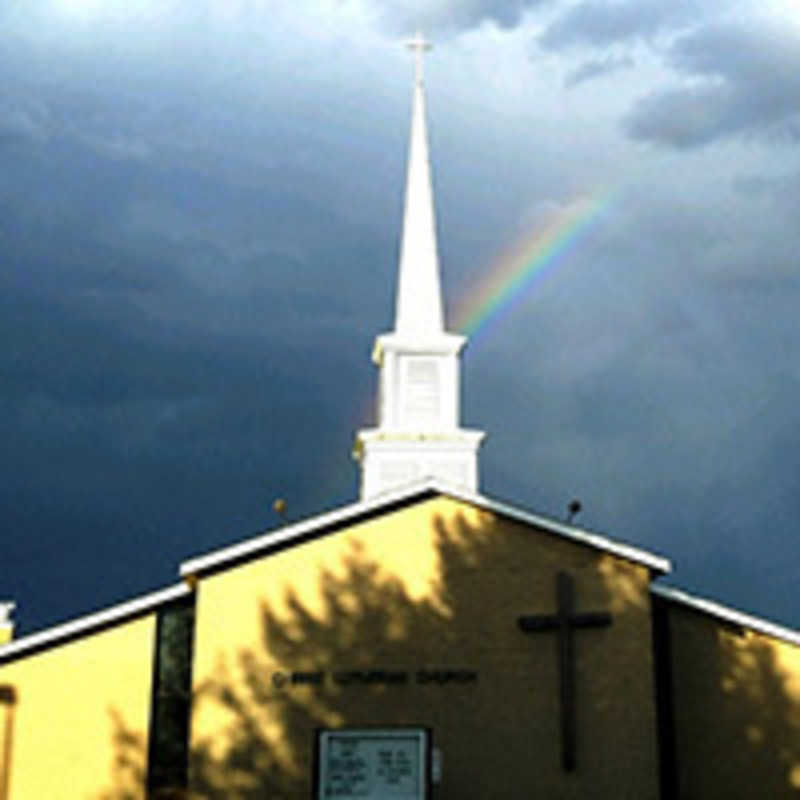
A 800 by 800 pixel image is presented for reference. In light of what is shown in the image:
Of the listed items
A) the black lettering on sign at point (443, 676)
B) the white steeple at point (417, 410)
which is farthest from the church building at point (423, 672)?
the white steeple at point (417, 410)

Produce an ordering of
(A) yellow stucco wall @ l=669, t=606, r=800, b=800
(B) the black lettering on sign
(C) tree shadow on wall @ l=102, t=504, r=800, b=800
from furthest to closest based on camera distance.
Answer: (A) yellow stucco wall @ l=669, t=606, r=800, b=800 < (B) the black lettering on sign < (C) tree shadow on wall @ l=102, t=504, r=800, b=800

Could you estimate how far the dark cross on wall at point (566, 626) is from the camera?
19391mm

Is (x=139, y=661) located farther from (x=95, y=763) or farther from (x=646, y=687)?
(x=646, y=687)

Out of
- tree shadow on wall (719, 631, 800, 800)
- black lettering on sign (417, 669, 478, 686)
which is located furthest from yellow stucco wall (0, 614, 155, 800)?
tree shadow on wall (719, 631, 800, 800)

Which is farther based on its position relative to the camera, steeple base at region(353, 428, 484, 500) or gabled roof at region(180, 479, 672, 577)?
steeple base at region(353, 428, 484, 500)

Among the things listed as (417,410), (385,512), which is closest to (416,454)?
(417,410)

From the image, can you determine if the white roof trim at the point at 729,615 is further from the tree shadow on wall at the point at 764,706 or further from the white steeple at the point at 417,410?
the white steeple at the point at 417,410

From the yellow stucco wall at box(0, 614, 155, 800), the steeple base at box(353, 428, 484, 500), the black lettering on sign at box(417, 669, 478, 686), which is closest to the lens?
the black lettering on sign at box(417, 669, 478, 686)

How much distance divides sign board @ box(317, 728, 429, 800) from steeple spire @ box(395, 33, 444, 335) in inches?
767

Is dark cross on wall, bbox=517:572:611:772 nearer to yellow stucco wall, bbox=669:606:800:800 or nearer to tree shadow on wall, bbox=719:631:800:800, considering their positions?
yellow stucco wall, bbox=669:606:800:800

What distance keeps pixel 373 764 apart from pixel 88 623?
6.16 metres

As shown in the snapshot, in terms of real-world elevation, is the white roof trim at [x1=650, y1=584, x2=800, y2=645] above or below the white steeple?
below

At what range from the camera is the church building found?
63.3 ft

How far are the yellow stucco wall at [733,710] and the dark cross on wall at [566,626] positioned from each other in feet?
7.65
